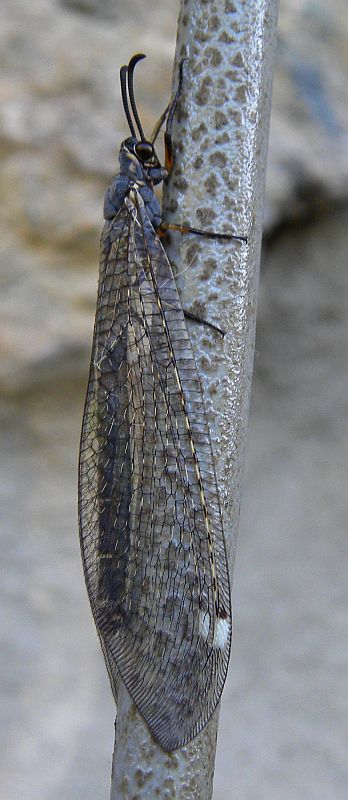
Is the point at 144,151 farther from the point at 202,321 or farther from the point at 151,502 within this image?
the point at 151,502

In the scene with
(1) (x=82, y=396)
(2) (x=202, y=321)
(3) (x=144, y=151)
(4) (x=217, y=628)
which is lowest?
(4) (x=217, y=628)

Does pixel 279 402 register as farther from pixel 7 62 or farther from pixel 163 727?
pixel 163 727

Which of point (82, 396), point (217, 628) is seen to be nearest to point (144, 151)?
point (217, 628)

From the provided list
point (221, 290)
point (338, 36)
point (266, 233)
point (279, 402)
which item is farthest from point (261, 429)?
point (221, 290)

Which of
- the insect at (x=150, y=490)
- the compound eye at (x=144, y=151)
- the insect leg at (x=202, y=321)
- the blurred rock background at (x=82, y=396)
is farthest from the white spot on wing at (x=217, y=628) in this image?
the blurred rock background at (x=82, y=396)

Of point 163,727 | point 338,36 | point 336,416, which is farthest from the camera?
point 336,416

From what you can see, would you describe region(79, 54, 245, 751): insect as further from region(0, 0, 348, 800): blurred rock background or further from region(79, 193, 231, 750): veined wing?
region(0, 0, 348, 800): blurred rock background

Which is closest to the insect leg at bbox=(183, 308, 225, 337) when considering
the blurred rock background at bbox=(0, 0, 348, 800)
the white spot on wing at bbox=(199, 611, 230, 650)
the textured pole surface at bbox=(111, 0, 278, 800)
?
the textured pole surface at bbox=(111, 0, 278, 800)
